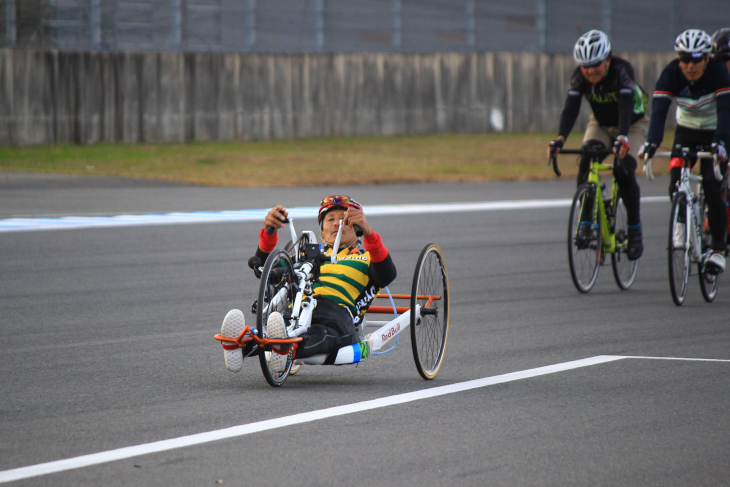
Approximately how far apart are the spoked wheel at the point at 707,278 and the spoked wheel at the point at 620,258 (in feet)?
2.26

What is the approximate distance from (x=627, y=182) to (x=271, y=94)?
15.5 meters

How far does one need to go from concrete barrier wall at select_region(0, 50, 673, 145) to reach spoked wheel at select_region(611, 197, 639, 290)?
46.5ft

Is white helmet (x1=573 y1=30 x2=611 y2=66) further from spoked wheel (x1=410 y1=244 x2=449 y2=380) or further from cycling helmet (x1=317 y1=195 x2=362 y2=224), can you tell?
cycling helmet (x1=317 y1=195 x2=362 y2=224)

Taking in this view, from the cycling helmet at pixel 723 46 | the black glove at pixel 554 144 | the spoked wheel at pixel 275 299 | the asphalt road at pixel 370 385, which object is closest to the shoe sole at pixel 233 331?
the spoked wheel at pixel 275 299

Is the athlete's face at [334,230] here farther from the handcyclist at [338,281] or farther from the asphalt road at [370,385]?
the asphalt road at [370,385]

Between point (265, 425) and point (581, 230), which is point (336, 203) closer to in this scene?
point (265, 425)

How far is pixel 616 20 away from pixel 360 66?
6.39 meters

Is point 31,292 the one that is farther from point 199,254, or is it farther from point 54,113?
point 54,113

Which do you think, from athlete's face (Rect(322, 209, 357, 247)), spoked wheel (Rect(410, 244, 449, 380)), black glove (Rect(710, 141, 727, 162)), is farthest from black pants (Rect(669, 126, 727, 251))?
athlete's face (Rect(322, 209, 357, 247))

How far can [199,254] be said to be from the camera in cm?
1149

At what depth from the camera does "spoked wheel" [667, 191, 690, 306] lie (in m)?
8.66

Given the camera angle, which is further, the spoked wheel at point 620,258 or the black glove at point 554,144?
the spoked wheel at point 620,258

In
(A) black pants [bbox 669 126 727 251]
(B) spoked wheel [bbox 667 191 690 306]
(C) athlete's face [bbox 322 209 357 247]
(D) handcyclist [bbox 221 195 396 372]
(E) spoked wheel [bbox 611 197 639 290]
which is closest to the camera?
(D) handcyclist [bbox 221 195 396 372]

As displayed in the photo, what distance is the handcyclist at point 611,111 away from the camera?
9.27 metres
